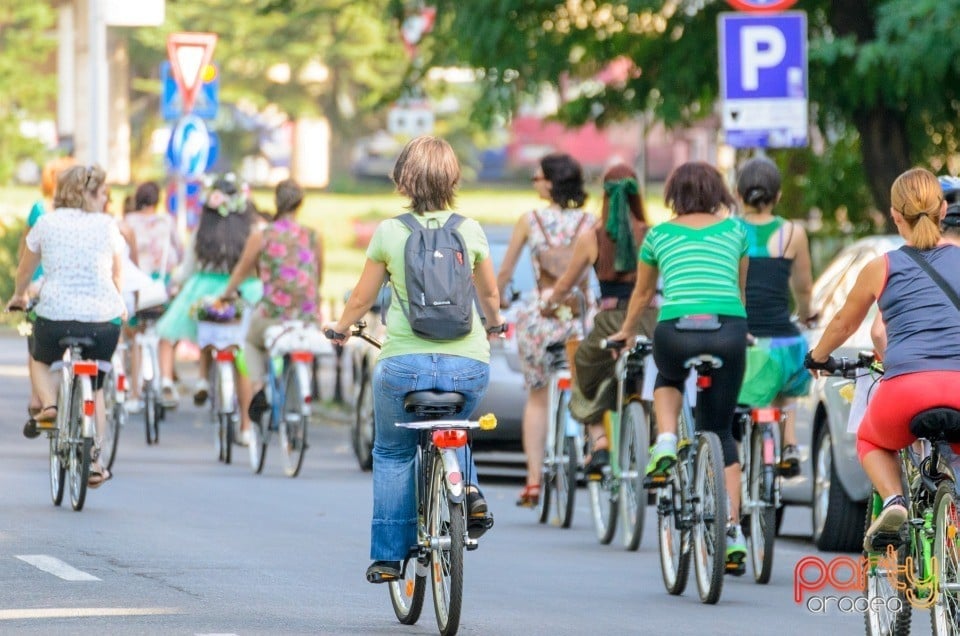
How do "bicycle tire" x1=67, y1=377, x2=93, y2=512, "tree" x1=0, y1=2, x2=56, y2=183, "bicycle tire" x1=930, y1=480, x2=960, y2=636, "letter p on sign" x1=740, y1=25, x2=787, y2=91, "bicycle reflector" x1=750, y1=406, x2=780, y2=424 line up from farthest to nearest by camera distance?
1. "tree" x1=0, y1=2, x2=56, y2=183
2. "letter p on sign" x1=740, y1=25, x2=787, y2=91
3. "bicycle tire" x1=67, y1=377, x2=93, y2=512
4. "bicycle reflector" x1=750, y1=406, x2=780, y2=424
5. "bicycle tire" x1=930, y1=480, x2=960, y2=636

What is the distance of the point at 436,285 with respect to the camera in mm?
9008

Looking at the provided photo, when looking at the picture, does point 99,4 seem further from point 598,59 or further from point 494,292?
point 494,292

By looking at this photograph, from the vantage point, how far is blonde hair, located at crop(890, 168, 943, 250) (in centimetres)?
845

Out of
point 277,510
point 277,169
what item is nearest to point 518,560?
point 277,510

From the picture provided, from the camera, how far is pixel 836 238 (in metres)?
25.9

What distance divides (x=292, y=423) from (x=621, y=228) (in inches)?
167

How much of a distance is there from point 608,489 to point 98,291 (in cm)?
298

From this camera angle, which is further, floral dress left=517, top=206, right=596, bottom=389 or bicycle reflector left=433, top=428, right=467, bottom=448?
floral dress left=517, top=206, right=596, bottom=389

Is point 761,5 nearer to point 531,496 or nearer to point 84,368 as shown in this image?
point 531,496

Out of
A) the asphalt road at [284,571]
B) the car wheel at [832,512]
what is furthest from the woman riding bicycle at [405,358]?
the car wheel at [832,512]

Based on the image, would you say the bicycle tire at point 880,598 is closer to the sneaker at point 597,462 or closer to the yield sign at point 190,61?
the sneaker at point 597,462

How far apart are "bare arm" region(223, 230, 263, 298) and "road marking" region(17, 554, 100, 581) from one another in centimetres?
557

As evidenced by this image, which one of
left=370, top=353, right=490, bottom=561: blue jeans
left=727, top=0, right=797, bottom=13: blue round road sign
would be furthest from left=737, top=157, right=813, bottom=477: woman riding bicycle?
left=727, top=0, right=797, bottom=13: blue round road sign

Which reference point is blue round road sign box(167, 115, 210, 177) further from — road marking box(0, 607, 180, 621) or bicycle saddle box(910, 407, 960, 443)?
bicycle saddle box(910, 407, 960, 443)
